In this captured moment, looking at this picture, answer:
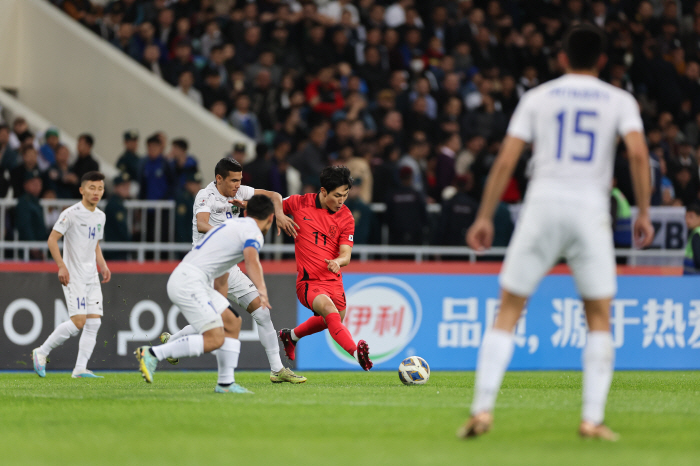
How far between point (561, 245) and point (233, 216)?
5.17 meters

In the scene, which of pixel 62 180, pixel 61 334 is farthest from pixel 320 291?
pixel 62 180

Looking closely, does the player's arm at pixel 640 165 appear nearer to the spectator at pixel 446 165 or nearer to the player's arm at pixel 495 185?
the player's arm at pixel 495 185

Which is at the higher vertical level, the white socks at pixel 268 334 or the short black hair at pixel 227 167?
the short black hair at pixel 227 167

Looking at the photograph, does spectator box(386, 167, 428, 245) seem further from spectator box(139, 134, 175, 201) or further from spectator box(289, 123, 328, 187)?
spectator box(139, 134, 175, 201)

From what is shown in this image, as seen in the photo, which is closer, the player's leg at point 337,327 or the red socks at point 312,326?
the player's leg at point 337,327

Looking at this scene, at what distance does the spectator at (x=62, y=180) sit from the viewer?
15.8 metres

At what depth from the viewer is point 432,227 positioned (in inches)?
645

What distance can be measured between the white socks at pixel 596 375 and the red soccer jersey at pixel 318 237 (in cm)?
494

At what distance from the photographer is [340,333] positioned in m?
10.2

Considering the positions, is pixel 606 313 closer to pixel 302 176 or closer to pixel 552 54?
pixel 302 176

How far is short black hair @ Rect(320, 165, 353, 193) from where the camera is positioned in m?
10.3

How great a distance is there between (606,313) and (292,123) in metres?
12.5

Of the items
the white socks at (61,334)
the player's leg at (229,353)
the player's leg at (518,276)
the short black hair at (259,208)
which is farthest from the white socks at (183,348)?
the white socks at (61,334)

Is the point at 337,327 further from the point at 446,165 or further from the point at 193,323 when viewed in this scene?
the point at 446,165
